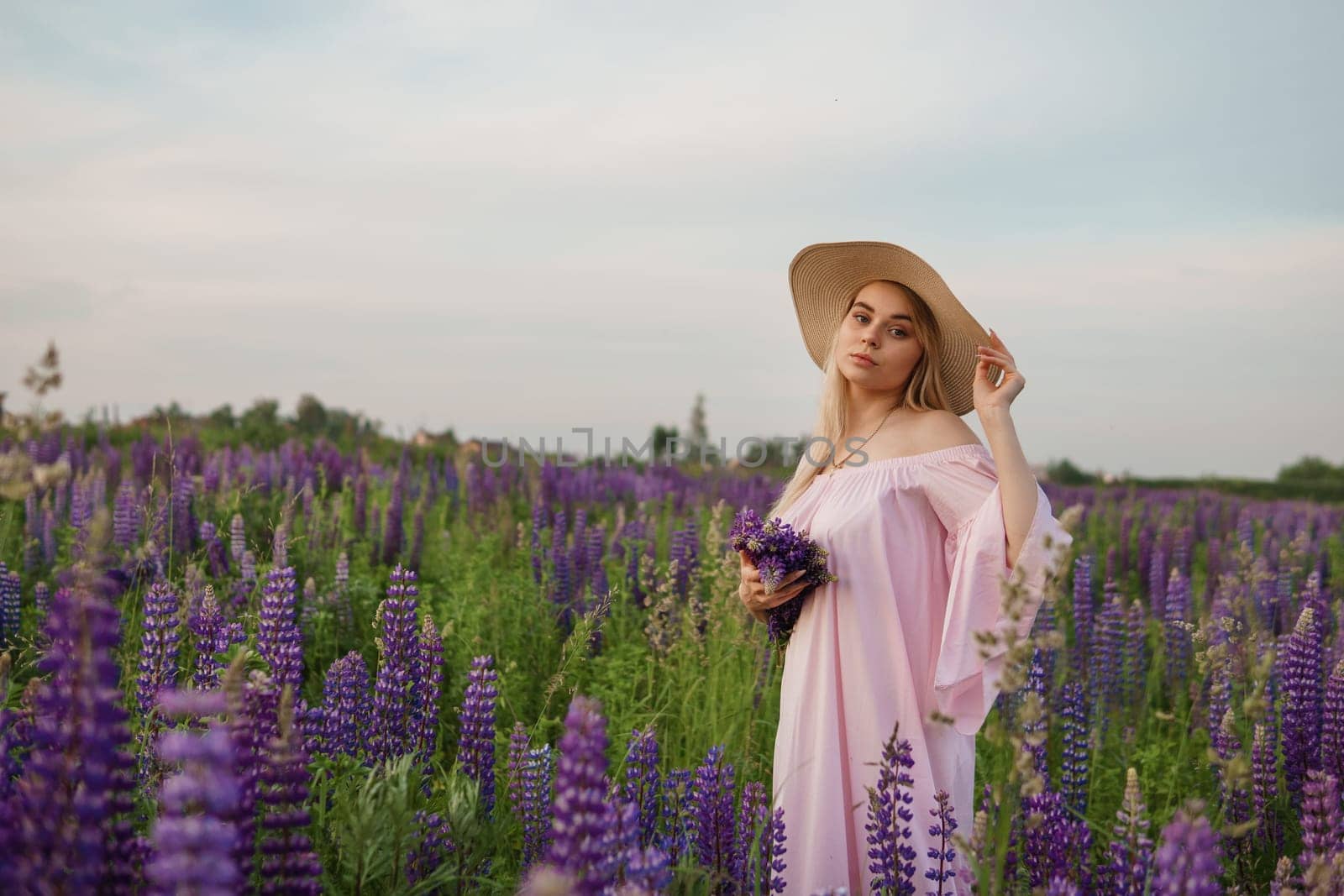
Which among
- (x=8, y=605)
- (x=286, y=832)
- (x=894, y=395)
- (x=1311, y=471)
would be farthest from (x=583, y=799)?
(x=1311, y=471)

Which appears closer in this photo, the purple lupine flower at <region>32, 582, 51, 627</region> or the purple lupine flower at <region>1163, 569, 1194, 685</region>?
the purple lupine flower at <region>32, 582, 51, 627</region>

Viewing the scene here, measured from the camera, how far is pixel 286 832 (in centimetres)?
210

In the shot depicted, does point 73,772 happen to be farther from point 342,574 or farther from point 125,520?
point 125,520

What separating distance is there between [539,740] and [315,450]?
289 inches

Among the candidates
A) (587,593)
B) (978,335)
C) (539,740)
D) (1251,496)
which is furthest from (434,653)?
(1251,496)

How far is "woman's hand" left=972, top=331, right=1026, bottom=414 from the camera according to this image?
3.47 meters

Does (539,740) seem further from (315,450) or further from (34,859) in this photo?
(315,450)

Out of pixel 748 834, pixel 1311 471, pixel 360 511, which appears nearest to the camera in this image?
pixel 748 834

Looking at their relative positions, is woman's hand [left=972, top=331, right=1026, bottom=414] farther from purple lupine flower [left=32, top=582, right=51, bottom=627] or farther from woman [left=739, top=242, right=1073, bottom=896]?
purple lupine flower [left=32, top=582, right=51, bottom=627]

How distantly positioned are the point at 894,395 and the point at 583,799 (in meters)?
2.68

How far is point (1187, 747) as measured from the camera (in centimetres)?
544

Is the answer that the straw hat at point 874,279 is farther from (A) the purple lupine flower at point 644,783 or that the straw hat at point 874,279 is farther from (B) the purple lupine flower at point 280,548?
(B) the purple lupine flower at point 280,548

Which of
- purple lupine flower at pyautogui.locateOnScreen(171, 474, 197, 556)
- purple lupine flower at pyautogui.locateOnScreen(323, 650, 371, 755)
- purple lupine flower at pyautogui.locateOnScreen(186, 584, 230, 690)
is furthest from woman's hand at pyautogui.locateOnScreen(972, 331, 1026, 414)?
purple lupine flower at pyautogui.locateOnScreen(171, 474, 197, 556)

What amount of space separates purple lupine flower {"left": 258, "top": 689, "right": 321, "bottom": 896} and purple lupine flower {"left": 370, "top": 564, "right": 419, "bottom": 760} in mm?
1044
